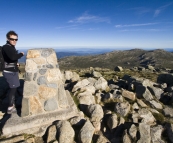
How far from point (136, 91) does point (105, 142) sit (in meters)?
6.53

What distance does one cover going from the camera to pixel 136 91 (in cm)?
1335

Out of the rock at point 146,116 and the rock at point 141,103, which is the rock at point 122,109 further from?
the rock at point 141,103

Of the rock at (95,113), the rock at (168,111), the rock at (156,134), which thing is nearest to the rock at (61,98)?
the rock at (95,113)

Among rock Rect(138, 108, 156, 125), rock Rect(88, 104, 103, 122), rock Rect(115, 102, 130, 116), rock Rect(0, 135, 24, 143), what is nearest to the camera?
rock Rect(0, 135, 24, 143)

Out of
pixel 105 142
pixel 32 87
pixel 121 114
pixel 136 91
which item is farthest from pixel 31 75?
pixel 136 91

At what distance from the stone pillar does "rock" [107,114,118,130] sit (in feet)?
9.29

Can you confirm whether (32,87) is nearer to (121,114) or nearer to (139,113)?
(121,114)

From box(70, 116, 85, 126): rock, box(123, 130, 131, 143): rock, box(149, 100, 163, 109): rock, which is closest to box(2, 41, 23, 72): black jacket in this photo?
box(70, 116, 85, 126): rock

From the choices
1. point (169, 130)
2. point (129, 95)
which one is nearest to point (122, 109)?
point (129, 95)

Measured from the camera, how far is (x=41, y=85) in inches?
341

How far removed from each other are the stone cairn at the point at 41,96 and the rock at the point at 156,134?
4551 millimetres

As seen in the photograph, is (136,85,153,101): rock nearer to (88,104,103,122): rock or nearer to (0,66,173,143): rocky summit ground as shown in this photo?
(0,66,173,143): rocky summit ground

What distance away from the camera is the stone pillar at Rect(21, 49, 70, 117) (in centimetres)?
838

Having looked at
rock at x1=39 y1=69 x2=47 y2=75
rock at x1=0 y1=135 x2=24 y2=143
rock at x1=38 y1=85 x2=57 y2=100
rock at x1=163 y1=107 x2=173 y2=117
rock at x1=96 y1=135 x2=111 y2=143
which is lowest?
rock at x1=96 y1=135 x2=111 y2=143
